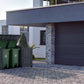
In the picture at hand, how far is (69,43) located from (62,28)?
1.03 metres

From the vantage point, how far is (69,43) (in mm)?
13586

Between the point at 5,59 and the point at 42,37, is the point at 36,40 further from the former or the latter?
the point at 5,59

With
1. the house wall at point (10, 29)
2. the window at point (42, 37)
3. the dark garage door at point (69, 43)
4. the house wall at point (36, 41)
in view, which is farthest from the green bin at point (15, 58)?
the house wall at point (10, 29)

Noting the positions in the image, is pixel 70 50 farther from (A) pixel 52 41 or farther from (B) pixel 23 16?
(B) pixel 23 16

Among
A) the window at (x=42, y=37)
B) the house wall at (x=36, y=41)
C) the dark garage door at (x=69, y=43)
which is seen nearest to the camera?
the dark garage door at (x=69, y=43)

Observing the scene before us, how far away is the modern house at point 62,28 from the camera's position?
12523mm

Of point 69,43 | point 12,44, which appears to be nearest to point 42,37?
point 69,43

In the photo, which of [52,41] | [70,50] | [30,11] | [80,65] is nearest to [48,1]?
[30,11]

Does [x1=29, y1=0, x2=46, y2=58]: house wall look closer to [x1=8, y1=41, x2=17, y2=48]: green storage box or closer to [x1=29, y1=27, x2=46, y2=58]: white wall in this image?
[x1=29, y1=27, x2=46, y2=58]: white wall

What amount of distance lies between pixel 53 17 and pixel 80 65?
3.22 meters

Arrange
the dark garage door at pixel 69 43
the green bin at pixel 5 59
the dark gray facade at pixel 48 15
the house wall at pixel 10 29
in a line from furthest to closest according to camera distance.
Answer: the house wall at pixel 10 29 → the dark garage door at pixel 69 43 → the dark gray facade at pixel 48 15 → the green bin at pixel 5 59

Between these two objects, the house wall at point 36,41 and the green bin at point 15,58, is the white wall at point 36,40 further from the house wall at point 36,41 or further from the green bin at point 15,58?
the green bin at point 15,58

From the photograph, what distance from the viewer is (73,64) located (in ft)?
44.5

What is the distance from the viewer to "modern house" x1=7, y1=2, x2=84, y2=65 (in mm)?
12523
